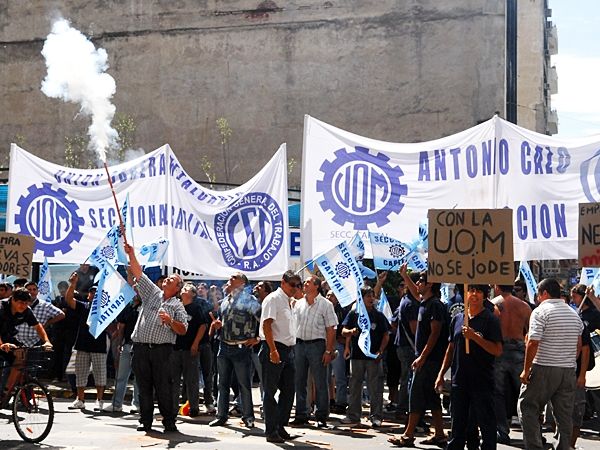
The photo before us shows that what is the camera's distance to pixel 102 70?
3512cm

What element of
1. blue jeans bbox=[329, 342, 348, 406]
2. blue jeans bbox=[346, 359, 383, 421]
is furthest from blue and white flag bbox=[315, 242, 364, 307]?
blue jeans bbox=[329, 342, 348, 406]

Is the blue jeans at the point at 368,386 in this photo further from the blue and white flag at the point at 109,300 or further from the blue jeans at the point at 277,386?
the blue and white flag at the point at 109,300

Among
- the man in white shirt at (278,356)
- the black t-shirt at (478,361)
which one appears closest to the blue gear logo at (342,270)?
the man in white shirt at (278,356)

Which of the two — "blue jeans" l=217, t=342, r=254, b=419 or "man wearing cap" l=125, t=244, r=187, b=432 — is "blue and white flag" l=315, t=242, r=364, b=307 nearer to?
"blue jeans" l=217, t=342, r=254, b=419

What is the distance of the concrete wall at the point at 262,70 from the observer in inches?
1309

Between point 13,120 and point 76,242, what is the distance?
861 inches

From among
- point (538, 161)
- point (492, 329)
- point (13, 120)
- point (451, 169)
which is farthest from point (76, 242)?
point (13, 120)

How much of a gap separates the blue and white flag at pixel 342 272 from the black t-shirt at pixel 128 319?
110 inches

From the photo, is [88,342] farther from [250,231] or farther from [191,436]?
[191,436]

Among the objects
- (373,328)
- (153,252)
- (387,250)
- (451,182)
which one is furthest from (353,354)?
(153,252)

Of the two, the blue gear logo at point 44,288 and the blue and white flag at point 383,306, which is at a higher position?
the blue gear logo at point 44,288

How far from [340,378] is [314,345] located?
1.55 m

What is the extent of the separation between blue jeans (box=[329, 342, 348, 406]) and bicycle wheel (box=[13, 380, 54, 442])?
4.59 meters

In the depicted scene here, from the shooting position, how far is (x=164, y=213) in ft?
51.5
